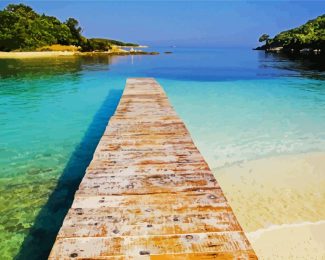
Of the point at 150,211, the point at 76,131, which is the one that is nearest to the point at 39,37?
the point at 76,131

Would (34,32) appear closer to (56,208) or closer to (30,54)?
(30,54)

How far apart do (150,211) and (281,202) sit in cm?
362

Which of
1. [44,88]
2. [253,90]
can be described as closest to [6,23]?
[44,88]

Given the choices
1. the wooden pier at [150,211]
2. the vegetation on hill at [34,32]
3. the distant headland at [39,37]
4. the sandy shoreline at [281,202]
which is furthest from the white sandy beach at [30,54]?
the wooden pier at [150,211]

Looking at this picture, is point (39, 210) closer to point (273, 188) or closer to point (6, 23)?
point (273, 188)

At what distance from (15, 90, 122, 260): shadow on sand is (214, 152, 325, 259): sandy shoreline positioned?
333 cm

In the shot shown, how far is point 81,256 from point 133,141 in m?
3.87

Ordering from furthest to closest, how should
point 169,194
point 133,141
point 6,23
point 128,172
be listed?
point 6,23 < point 133,141 < point 128,172 < point 169,194

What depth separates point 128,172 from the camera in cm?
495

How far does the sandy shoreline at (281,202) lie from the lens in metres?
4.88

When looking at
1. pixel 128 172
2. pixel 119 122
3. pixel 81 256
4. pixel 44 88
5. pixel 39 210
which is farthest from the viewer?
pixel 44 88

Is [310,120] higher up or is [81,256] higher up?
[81,256]

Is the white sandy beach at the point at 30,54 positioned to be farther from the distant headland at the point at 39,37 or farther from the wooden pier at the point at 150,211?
the wooden pier at the point at 150,211

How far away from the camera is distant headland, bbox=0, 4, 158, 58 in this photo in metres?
71.2
